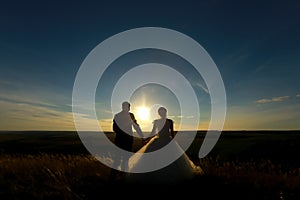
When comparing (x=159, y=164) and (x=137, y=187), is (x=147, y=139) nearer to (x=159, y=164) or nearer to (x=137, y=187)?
(x=159, y=164)

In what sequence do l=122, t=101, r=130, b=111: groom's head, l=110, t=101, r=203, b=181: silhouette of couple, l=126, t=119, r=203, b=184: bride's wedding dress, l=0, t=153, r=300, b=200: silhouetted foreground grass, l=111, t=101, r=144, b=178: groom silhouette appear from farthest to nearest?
l=122, t=101, r=130, b=111: groom's head, l=111, t=101, r=144, b=178: groom silhouette, l=110, t=101, r=203, b=181: silhouette of couple, l=126, t=119, r=203, b=184: bride's wedding dress, l=0, t=153, r=300, b=200: silhouetted foreground grass

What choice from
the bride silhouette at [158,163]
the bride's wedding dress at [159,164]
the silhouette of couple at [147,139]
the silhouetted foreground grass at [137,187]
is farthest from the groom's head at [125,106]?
the silhouetted foreground grass at [137,187]

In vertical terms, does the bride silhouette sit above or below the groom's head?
below

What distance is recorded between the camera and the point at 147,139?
9328 mm

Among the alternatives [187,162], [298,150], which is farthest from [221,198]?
[298,150]

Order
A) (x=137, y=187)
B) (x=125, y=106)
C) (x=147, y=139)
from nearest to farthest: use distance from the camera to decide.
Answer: (x=137, y=187) < (x=147, y=139) < (x=125, y=106)

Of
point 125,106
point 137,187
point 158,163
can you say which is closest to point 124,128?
point 125,106

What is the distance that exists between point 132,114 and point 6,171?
15.0 ft

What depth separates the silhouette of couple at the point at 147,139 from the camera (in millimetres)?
7743

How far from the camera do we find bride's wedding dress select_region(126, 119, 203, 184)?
291 inches

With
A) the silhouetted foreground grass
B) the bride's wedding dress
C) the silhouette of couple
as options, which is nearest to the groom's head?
the silhouette of couple

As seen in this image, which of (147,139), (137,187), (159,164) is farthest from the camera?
(147,139)

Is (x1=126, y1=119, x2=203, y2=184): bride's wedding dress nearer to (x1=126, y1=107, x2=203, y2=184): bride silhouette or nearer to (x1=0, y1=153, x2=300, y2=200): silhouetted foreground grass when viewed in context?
(x1=126, y1=107, x2=203, y2=184): bride silhouette

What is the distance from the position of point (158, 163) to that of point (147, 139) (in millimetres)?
1694
